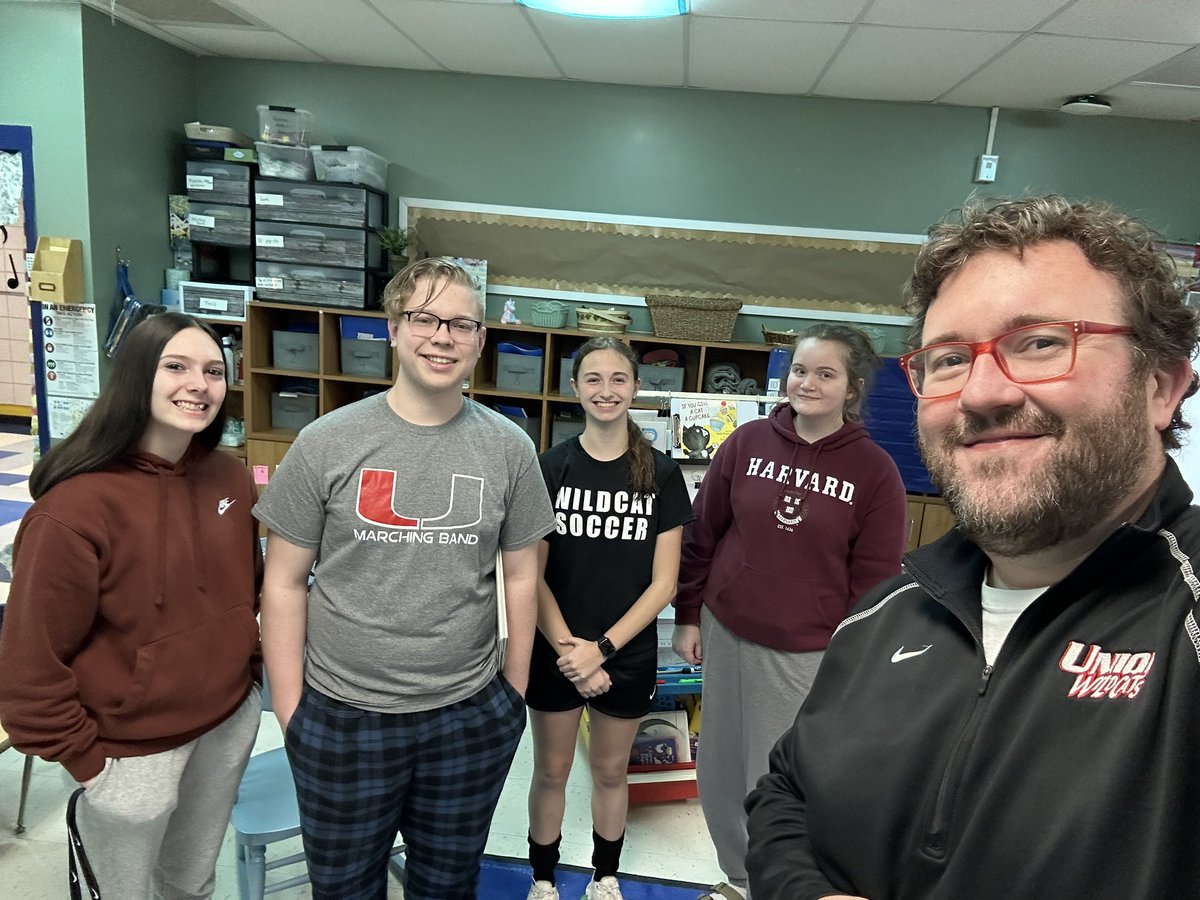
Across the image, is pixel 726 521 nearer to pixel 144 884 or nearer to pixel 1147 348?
pixel 1147 348

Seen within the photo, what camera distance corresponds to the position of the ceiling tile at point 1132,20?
7.73ft

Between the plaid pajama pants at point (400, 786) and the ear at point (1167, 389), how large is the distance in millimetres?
1177

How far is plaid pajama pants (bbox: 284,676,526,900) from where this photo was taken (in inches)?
49.1

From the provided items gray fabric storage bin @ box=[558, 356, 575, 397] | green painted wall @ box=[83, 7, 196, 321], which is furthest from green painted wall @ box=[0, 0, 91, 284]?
gray fabric storage bin @ box=[558, 356, 575, 397]

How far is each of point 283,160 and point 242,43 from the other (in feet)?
2.09

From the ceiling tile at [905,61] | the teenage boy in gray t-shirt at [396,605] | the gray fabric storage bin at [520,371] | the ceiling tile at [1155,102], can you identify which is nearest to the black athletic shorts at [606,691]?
the teenage boy in gray t-shirt at [396,605]

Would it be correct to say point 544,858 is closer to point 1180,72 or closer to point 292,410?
point 292,410

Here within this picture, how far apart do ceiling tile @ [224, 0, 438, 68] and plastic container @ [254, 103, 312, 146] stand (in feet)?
1.14

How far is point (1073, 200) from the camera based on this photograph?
0.75 metres

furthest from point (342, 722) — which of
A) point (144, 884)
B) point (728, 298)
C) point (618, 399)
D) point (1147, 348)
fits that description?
point (728, 298)

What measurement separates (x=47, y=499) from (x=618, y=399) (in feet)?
3.75

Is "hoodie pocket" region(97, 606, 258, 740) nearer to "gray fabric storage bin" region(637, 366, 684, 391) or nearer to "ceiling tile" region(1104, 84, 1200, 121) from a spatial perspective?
"gray fabric storage bin" region(637, 366, 684, 391)

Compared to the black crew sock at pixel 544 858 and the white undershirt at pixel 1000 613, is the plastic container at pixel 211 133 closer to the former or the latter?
the black crew sock at pixel 544 858

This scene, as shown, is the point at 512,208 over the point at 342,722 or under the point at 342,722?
over
